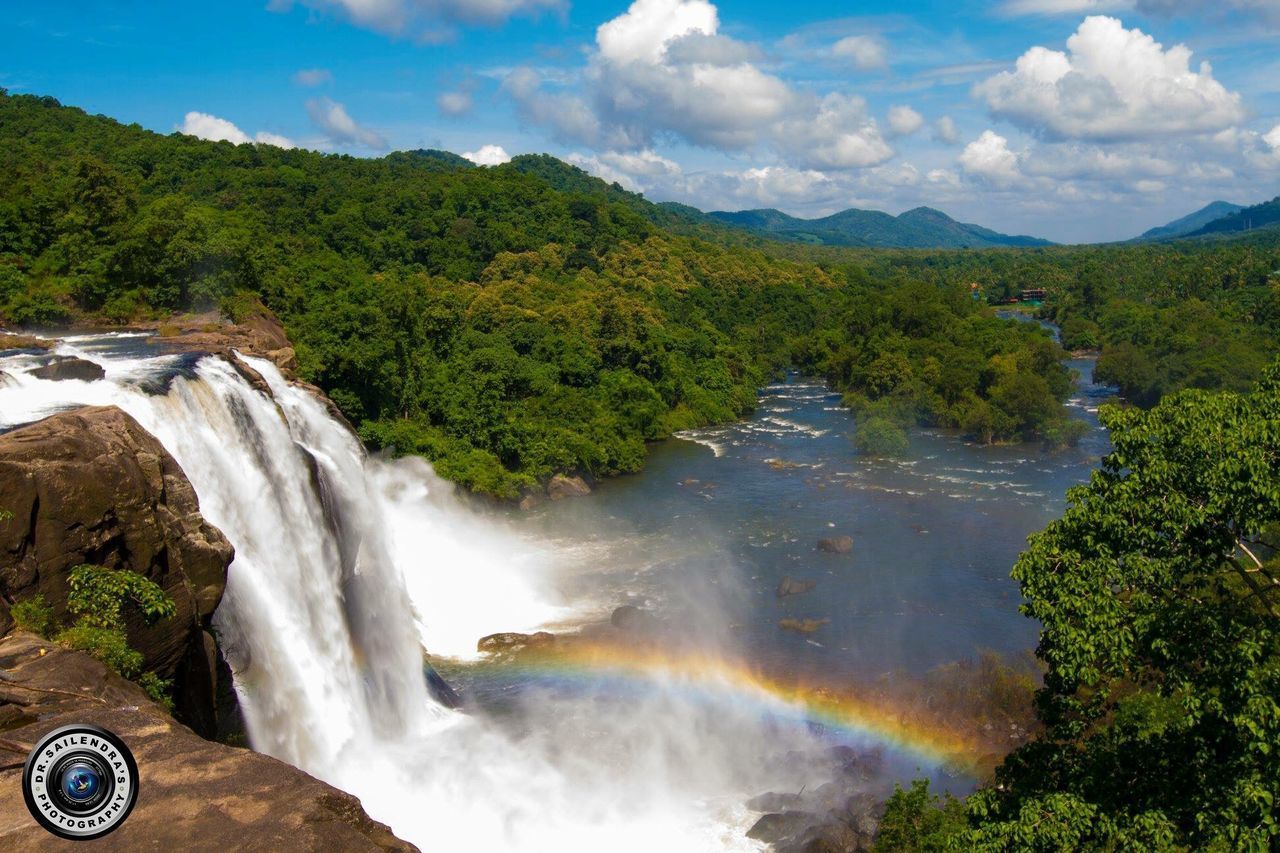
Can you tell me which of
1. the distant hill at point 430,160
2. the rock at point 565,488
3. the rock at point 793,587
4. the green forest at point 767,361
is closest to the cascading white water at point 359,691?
the green forest at point 767,361

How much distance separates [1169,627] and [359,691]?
48.5 feet

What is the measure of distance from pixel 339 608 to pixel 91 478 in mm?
8334

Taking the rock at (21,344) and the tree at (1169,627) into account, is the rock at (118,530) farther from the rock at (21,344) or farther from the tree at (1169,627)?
the tree at (1169,627)

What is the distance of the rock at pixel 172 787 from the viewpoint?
6656mm

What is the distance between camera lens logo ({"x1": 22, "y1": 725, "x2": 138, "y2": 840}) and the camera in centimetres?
372

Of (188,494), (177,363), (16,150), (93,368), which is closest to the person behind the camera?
(188,494)

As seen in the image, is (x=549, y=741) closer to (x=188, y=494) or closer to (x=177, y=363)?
(x=188, y=494)

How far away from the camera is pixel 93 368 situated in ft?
53.3

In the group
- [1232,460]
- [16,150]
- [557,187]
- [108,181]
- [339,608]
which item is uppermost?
[557,187]

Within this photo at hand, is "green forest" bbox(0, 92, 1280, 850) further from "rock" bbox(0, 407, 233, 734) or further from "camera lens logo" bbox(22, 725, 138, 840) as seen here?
"rock" bbox(0, 407, 233, 734)

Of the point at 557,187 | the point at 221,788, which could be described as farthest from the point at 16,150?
the point at 557,187

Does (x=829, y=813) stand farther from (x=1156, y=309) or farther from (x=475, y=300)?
(x=1156, y=309)

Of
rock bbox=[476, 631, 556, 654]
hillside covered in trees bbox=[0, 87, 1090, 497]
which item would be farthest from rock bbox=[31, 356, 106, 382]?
rock bbox=[476, 631, 556, 654]

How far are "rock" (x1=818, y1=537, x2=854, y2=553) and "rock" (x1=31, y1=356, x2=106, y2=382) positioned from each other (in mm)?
23584
